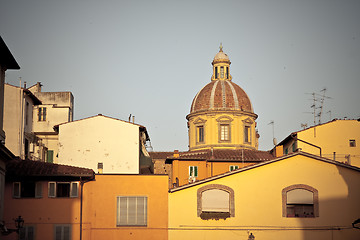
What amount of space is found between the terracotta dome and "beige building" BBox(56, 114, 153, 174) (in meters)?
→ 15.6

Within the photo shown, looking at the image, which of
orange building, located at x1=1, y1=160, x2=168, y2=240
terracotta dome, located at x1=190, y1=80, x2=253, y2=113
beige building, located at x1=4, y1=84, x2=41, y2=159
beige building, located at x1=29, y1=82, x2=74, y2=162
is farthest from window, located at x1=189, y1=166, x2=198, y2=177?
orange building, located at x1=1, y1=160, x2=168, y2=240

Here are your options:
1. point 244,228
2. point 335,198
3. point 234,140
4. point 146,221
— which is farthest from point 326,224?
point 234,140

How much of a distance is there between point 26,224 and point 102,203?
479cm

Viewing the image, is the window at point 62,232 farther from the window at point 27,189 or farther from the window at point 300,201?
the window at point 300,201

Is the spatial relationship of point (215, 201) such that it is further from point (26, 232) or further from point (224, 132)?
point (224, 132)

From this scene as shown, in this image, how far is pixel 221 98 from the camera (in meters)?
70.1

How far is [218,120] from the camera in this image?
69.2 m

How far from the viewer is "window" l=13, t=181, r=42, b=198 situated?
4338 centimetres

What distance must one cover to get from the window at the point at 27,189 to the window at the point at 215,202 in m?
9.96

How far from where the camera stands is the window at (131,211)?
4391cm

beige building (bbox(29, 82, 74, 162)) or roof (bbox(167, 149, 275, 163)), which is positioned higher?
beige building (bbox(29, 82, 74, 162))

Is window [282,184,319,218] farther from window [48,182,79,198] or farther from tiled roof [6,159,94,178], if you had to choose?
window [48,182,79,198]

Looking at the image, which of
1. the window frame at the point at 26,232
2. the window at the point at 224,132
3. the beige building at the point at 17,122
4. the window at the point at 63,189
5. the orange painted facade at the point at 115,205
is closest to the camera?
→ the window frame at the point at 26,232

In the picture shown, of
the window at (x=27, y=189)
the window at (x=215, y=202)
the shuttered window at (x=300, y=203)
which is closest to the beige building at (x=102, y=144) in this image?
the window at (x=27, y=189)
